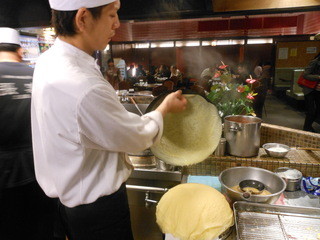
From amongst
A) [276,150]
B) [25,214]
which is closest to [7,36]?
[25,214]

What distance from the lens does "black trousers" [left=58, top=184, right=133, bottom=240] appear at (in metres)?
1.19

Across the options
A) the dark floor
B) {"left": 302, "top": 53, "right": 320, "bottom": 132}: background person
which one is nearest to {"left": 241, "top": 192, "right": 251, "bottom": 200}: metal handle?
{"left": 302, "top": 53, "right": 320, "bottom": 132}: background person

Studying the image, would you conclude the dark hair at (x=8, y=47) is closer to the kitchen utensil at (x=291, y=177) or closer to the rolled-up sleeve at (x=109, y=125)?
the rolled-up sleeve at (x=109, y=125)

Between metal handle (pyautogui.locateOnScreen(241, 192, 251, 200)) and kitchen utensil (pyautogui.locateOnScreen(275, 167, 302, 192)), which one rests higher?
metal handle (pyautogui.locateOnScreen(241, 192, 251, 200))

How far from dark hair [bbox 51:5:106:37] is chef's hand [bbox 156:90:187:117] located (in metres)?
0.44

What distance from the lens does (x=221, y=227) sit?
48.8 inches

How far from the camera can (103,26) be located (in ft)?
Answer: 3.29

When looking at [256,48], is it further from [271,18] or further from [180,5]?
[180,5]

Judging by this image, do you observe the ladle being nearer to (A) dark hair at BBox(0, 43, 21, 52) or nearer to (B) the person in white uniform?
(B) the person in white uniform

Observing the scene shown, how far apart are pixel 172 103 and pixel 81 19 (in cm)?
50

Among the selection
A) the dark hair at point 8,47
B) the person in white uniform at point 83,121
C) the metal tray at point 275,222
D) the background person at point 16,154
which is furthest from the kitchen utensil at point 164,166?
the dark hair at point 8,47

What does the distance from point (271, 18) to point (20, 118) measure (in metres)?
13.8

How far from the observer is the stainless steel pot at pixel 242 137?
6.20 ft

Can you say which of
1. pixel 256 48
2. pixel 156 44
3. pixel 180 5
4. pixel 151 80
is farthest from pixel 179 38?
pixel 180 5
